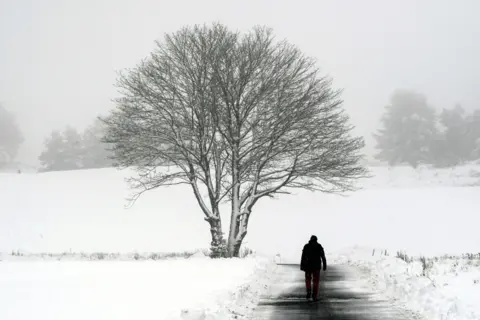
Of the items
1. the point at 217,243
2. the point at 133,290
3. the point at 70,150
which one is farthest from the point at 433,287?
the point at 70,150

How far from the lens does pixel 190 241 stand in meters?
40.8

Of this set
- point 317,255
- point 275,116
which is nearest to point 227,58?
point 275,116

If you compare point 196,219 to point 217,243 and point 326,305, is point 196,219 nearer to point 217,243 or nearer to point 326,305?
point 217,243

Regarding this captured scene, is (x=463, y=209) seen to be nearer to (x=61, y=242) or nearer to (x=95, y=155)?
(x=61, y=242)

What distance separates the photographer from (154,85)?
27469 mm

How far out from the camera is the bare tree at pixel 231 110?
26.7m

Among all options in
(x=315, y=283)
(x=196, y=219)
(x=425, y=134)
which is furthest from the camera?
(x=425, y=134)

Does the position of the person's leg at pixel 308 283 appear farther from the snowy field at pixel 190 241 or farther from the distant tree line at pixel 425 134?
the distant tree line at pixel 425 134

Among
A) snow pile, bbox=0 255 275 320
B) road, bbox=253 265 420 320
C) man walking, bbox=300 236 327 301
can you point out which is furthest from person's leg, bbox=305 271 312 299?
snow pile, bbox=0 255 275 320

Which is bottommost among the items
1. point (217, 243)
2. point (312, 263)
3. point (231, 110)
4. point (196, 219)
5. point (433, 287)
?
point (433, 287)

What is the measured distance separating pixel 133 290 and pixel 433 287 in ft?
22.8

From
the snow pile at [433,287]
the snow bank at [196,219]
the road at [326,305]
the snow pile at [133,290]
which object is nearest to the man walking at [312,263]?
the road at [326,305]

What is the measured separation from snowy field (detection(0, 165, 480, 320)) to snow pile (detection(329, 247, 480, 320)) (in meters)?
0.05

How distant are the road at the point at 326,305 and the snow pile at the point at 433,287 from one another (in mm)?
536
